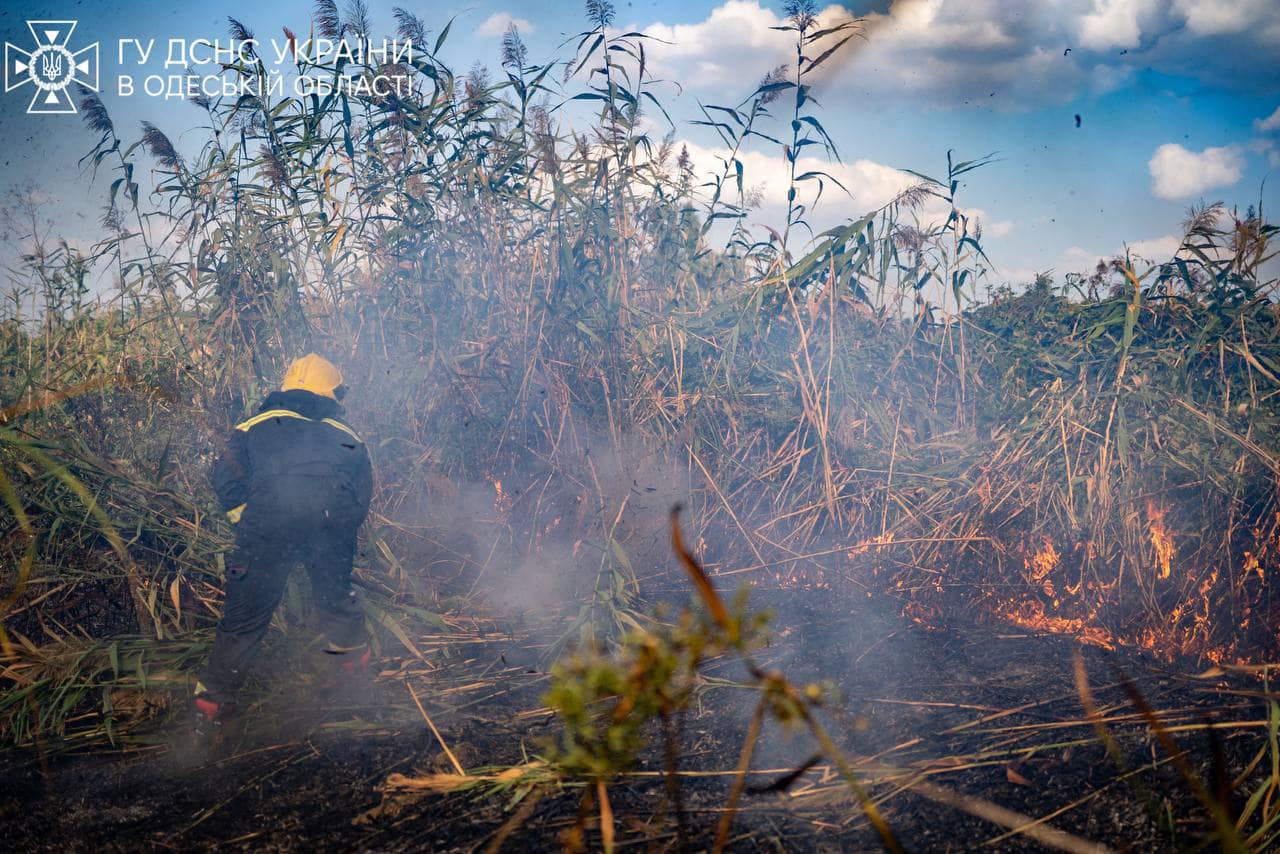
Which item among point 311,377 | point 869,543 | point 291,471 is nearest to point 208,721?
point 291,471

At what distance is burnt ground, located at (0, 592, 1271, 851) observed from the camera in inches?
101

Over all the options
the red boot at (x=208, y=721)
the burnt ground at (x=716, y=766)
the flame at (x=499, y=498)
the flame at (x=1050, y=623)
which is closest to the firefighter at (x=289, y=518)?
the red boot at (x=208, y=721)

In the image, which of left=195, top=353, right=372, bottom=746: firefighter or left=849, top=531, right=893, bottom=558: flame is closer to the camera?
left=195, top=353, right=372, bottom=746: firefighter

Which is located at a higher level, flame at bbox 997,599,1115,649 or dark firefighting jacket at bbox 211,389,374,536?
dark firefighting jacket at bbox 211,389,374,536

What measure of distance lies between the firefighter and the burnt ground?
0.26 metres

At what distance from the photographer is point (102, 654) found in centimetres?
377

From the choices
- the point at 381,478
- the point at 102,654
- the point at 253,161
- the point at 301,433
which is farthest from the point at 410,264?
the point at 102,654

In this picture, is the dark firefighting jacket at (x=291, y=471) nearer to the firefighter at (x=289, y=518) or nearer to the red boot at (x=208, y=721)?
the firefighter at (x=289, y=518)

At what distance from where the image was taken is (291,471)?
3795 mm

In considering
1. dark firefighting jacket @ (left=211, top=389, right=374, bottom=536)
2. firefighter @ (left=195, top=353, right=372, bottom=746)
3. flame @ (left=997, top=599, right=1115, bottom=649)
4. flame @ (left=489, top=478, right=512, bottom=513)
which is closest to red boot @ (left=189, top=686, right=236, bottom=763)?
firefighter @ (left=195, top=353, right=372, bottom=746)

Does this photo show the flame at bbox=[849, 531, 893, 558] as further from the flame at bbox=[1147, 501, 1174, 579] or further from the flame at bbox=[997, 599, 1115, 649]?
the flame at bbox=[1147, 501, 1174, 579]

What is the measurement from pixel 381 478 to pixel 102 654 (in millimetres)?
1853

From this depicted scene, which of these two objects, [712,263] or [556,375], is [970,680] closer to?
[556,375]

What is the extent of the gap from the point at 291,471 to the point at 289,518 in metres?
0.23
